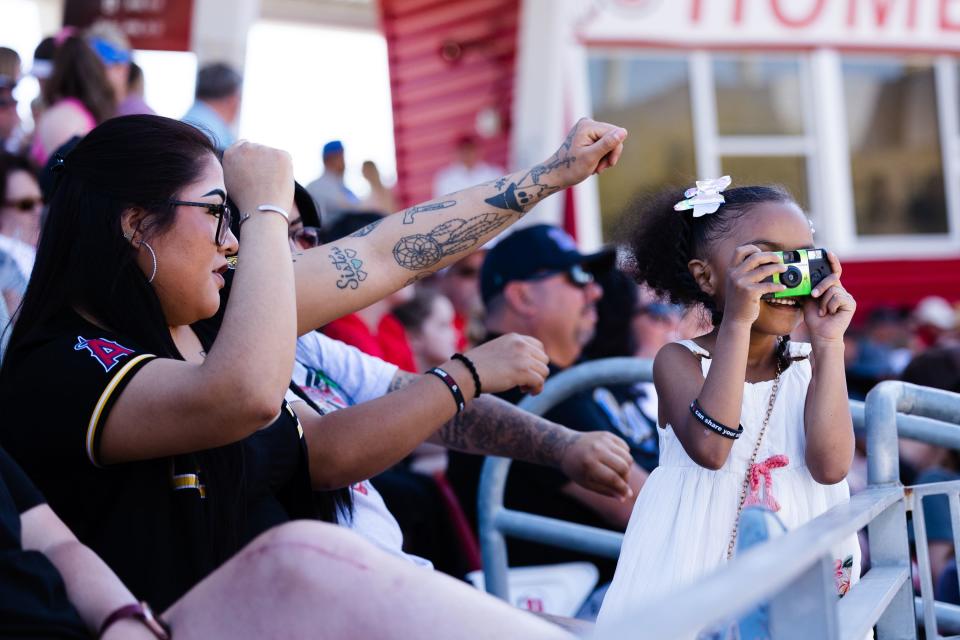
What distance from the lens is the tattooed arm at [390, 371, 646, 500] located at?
2898 millimetres

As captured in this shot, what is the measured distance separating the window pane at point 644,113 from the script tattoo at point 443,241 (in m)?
7.83

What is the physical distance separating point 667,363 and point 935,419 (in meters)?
0.59

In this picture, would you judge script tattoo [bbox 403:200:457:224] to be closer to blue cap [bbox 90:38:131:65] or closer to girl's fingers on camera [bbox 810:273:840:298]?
girl's fingers on camera [bbox 810:273:840:298]

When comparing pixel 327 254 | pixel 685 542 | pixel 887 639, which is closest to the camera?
pixel 887 639

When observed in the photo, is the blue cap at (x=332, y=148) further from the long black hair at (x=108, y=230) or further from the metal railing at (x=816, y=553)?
the long black hair at (x=108, y=230)

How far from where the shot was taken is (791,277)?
8.02 feet

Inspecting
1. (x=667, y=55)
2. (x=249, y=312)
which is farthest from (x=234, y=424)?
(x=667, y=55)

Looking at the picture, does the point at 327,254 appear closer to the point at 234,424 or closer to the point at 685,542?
the point at 234,424

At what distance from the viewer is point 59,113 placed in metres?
4.84

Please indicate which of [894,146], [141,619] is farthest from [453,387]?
[894,146]

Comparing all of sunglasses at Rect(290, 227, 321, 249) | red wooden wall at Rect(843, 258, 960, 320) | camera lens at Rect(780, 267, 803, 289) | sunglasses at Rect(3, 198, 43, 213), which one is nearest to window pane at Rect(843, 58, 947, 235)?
red wooden wall at Rect(843, 258, 960, 320)

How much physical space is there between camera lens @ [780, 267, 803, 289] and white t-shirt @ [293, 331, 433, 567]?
1.07 metres

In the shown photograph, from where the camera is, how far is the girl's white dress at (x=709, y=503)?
247 centimetres

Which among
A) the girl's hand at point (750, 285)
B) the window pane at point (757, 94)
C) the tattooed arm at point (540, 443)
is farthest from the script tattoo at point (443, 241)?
the window pane at point (757, 94)
